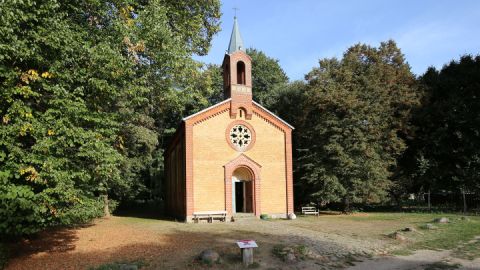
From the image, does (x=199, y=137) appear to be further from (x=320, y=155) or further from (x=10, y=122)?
(x=10, y=122)

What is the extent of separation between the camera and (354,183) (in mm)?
28797

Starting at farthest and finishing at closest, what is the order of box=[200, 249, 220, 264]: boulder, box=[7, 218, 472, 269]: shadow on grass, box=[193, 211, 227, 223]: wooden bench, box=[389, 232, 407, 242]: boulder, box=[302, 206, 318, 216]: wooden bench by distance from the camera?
box=[302, 206, 318, 216]: wooden bench
box=[193, 211, 227, 223]: wooden bench
box=[389, 232, 407, 242]: boulder
box=[7, 218, 472, 269]: shadow on grass
box=[200, 249, 220, 264]: boulder

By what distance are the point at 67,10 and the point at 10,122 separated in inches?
168

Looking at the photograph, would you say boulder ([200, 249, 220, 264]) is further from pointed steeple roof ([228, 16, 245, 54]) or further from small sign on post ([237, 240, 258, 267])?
pointed steeple roof ([228, 16, 245, 54])

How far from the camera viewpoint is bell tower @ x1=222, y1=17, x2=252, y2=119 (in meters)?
25.9

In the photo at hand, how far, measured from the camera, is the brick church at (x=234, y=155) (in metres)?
24.3

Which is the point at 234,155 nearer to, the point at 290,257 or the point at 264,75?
the point at 290,257

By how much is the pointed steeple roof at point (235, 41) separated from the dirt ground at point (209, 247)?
13.7 m

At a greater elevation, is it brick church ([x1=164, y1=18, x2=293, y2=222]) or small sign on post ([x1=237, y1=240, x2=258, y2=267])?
brick church ([x1=164, y1=18, x2=293, y2=222])

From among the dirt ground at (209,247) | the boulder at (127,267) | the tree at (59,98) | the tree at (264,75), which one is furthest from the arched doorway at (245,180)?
the tree at (264,75)

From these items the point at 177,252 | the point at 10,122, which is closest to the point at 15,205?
the point at 10,122

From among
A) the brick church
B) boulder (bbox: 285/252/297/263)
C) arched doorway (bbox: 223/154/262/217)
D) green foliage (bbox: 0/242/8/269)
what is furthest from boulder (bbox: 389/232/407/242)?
green foliage (bbox: 0/242/8/269)

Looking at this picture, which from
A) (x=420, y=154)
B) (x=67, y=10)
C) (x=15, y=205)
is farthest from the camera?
(x=420, y=154)

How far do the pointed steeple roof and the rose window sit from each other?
5486mm
